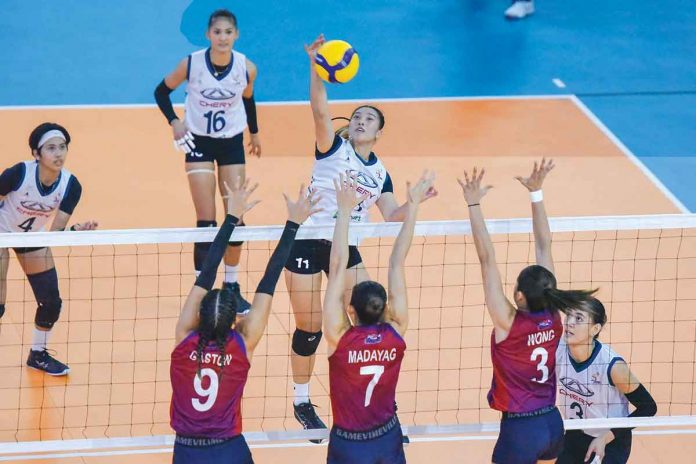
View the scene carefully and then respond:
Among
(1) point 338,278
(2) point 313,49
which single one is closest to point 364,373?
(1) point 338,278

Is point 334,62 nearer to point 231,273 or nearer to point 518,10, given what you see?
point 231,273

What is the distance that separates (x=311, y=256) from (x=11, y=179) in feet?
7.82

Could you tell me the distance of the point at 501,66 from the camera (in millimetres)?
15281

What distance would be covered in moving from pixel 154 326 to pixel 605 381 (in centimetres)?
427

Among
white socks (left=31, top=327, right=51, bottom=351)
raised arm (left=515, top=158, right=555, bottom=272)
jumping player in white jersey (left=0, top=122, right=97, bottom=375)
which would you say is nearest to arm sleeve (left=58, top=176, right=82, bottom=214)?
jumping player in white jersey (left=0, top=122, right=97, bottom=375)

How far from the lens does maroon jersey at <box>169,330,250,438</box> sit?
5836 mm

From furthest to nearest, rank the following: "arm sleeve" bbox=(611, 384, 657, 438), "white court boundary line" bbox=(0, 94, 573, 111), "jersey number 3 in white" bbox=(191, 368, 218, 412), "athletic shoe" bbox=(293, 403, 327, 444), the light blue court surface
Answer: the light blue court surface → "white court boundary line" bbox=(0, 94, 573, 111) → "athletic shoe" bbox=(293, 403, 327, 444) → "arm sleeve" bbox=(611, 384, 657, 438) → "jersey number 3 in white" bbox=(191, 368, 218, 412)

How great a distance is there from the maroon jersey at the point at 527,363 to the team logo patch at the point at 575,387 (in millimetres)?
587

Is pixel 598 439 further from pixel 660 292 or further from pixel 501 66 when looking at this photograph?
pixel 501 66

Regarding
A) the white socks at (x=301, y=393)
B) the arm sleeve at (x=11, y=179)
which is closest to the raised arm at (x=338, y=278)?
the white socks at (x=301, y=393)

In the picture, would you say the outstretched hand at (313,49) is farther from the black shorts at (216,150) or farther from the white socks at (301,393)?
the white socks at (301,393)

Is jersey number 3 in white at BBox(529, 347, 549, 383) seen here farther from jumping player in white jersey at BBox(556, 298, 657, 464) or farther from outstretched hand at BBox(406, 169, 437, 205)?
outstretched hand at BBox(406, 169, 437, 205)

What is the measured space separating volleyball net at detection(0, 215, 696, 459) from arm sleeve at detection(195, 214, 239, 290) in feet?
1.22

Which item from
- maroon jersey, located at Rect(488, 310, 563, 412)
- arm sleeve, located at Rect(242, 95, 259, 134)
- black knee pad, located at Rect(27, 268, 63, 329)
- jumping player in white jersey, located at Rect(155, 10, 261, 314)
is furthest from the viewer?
arm sleeve, located at Rect(242, 95, 259, 134)
